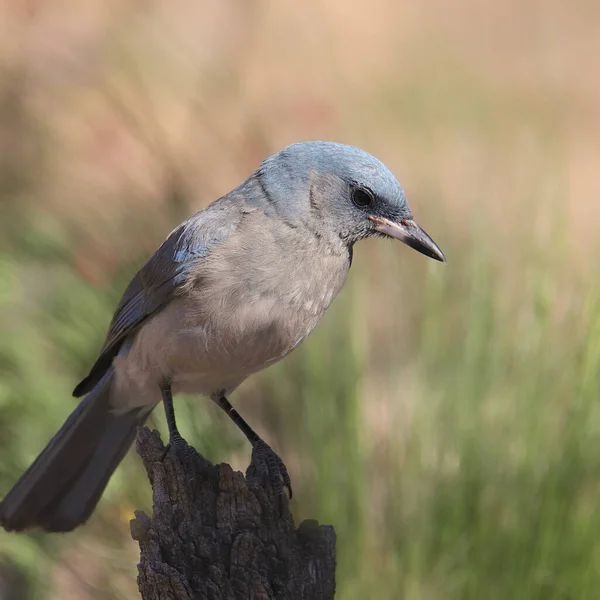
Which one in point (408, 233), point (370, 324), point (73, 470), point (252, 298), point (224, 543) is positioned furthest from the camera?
point (370, 324)

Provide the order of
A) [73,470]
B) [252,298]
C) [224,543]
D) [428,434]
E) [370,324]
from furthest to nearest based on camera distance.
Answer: [370,324], [428,434], [73,470], [252,298], [224,543]

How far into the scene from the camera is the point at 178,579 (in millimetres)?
2105

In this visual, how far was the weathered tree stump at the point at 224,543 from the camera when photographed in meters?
2.13

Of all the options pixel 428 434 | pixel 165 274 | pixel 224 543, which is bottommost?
pixel 224 543

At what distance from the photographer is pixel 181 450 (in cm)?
254

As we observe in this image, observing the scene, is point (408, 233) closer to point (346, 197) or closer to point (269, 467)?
point (346, 197)

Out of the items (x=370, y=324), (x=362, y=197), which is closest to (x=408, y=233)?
(x=362, y=197)

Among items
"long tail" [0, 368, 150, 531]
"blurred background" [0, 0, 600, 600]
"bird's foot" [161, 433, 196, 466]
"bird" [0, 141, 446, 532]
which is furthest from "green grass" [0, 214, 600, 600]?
"bird's foot" [161, 433, 196, 466]

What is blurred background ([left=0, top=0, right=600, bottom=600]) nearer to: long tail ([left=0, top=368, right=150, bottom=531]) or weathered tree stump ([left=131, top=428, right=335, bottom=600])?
long tail ([left=0, top=368, right=150, bottom=531])

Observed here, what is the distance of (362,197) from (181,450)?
2.96 feet

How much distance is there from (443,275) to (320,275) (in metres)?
1.11

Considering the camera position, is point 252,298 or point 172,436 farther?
point 172,436

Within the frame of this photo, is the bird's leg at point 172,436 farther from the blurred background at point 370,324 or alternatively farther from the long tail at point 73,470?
the blurred background at point 370,324

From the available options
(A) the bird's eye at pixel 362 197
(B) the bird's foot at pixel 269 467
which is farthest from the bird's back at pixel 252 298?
(B) the bird's foot at pixel 269 467
